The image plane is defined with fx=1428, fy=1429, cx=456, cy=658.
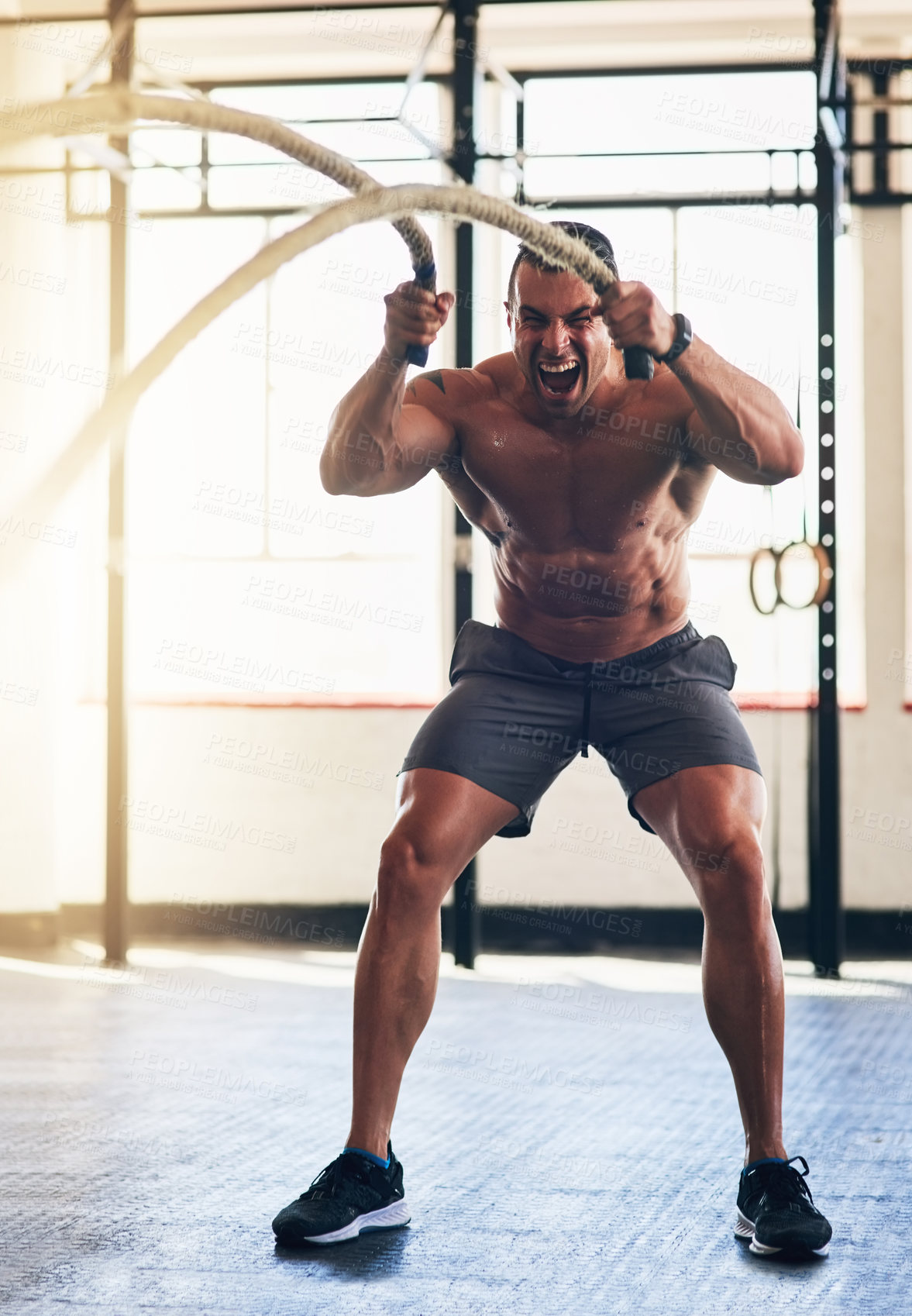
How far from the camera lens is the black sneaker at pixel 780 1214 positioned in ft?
6.32

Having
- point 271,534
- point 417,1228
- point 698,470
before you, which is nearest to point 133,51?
point 271,534

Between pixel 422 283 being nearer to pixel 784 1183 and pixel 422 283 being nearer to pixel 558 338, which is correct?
pixel 558 338

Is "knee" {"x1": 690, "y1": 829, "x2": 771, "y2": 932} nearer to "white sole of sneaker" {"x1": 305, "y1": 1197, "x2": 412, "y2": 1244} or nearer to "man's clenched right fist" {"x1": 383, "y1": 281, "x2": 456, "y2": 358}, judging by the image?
"white sole of sneaker" {"x1": 305, "y1": 1197, "x2": 412, "y2": 1244}

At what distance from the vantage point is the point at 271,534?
18.8ft

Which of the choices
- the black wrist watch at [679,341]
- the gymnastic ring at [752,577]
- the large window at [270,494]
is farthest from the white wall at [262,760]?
the black wrist watch at [679,341]

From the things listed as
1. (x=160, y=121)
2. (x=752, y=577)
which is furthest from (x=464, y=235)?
(x=160, y=121)

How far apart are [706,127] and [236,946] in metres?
3.47

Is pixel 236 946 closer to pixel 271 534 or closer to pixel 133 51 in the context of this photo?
pixel 271 534

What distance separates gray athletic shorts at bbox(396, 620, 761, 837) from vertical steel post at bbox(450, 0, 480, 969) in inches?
85.7

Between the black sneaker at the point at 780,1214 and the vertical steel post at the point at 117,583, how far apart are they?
2.90 meters

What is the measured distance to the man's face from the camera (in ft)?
6.97

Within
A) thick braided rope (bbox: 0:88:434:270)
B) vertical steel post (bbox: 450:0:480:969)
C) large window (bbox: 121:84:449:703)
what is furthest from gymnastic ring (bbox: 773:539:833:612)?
thick braided rope (bbox: 0:88:434:270)

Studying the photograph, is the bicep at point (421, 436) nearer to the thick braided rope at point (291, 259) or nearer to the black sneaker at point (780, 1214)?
the thick braided rope at point (291, 259)

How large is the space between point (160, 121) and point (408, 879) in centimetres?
107
